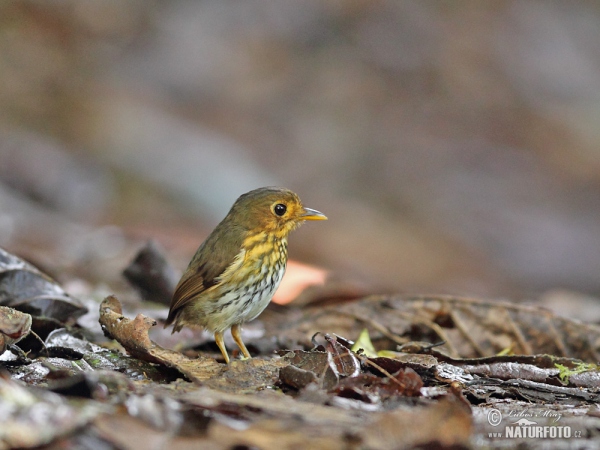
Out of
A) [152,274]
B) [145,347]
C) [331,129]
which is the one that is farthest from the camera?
[331,129]

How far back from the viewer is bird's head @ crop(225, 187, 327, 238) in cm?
478

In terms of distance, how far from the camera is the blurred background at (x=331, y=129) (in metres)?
11.2

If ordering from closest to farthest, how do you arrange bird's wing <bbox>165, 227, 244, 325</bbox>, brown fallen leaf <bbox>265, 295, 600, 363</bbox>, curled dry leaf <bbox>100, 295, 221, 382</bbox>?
curled dry leaf <bbox>100, 295, 221, 382</bbox> < brown fallen leaf <bbox>265, 295, 600, 363</bbox> < bird's wing <bbox>165, 227, 244, 325</bbox>

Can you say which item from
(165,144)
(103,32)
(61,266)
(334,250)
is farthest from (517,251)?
(103,32)

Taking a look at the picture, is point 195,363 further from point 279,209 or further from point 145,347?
point 279,209

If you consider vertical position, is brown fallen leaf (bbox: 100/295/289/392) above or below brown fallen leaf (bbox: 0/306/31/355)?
above

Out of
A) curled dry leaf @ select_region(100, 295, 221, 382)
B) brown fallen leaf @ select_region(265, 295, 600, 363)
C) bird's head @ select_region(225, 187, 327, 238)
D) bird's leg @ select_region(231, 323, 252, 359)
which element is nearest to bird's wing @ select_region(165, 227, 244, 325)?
bird's head @ select_region(225, 187, 327, 238)

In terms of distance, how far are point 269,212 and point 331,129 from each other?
9951 mm

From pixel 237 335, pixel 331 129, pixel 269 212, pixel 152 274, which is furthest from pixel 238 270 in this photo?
pixel 331 129

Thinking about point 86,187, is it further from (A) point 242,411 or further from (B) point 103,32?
(A) point 242,411

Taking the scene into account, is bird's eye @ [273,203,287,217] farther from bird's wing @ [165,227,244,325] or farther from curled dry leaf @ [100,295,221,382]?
curled dry leaf @ [100,295,221,382]

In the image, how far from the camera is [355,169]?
1368cm

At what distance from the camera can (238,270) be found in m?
4.50

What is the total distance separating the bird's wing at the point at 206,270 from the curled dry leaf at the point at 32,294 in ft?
1.89
